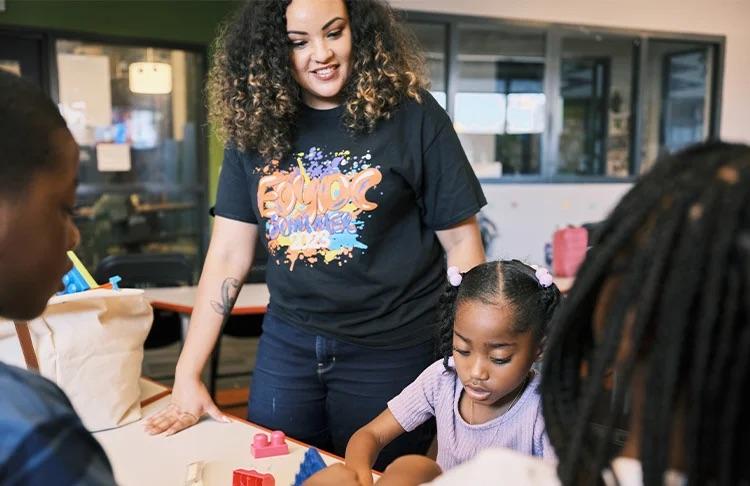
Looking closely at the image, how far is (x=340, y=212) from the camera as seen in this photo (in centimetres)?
150

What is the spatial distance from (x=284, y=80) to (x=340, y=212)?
12.7 inches

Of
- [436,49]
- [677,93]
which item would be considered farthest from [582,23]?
[677,93]

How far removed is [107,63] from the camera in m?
5.19

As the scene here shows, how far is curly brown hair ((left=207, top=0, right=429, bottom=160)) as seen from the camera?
1.51 meters

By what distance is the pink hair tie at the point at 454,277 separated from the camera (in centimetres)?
143

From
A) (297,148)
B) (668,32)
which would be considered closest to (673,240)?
(297,148)

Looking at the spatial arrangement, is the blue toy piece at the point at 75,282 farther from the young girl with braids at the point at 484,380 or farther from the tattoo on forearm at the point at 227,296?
the young girl with braids at the point at 484,380

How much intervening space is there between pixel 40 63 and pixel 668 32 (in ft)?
16.1

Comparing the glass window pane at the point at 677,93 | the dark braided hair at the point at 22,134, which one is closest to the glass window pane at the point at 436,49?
the glass window pane at the point at 677,93

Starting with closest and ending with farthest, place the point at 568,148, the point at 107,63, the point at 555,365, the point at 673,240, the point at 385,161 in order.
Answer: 1. the point at 673,240
2. the point at 555,365
3. the point at 385,161
4. the point at 107,63
5. the point at 568,148

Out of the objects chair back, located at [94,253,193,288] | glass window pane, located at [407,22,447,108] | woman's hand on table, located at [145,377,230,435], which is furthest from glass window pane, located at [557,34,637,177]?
woman's hand on table, located at [145,377,230,435]

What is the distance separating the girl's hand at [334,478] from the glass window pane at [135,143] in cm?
430

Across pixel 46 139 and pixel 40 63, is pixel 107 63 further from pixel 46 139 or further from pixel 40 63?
pixel 46 139

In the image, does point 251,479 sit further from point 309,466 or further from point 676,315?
point 676,315
